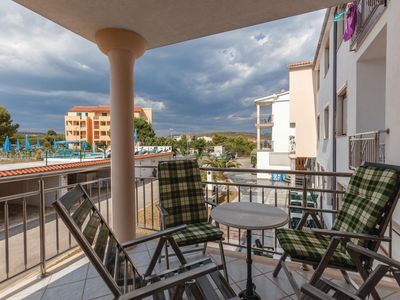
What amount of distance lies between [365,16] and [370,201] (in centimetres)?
365

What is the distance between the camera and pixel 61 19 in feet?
7.19

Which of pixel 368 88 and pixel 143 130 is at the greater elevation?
pixel 143 130

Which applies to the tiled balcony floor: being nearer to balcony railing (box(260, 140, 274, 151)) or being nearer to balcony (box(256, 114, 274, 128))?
balcony railing (box(260, 140, 274, 151))

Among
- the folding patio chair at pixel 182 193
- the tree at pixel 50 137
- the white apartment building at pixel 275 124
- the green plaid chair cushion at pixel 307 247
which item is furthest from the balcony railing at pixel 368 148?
the tree at pixel 50 137

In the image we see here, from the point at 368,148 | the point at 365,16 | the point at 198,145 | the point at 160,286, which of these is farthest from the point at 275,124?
the point at 198,145

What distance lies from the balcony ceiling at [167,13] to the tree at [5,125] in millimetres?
25840

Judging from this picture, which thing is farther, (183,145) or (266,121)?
(183,145)

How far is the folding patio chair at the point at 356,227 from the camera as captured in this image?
149 centimetres

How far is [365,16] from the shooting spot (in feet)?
12.3

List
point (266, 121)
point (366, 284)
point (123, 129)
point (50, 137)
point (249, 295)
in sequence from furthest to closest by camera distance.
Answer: point (50, 137) < point (266, 121) < point (123, 129) < point (249, 295) < point (366, 284)

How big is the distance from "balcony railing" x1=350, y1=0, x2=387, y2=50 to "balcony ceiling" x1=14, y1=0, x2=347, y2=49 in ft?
5.33

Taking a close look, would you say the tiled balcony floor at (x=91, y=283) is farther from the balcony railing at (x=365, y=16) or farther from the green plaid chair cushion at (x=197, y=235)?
the balcony railing at (x=365, y=16)

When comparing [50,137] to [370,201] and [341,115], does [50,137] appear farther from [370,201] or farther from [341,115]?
[370,201]

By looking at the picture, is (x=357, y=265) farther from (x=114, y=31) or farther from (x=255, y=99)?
(x=255, y=99)
